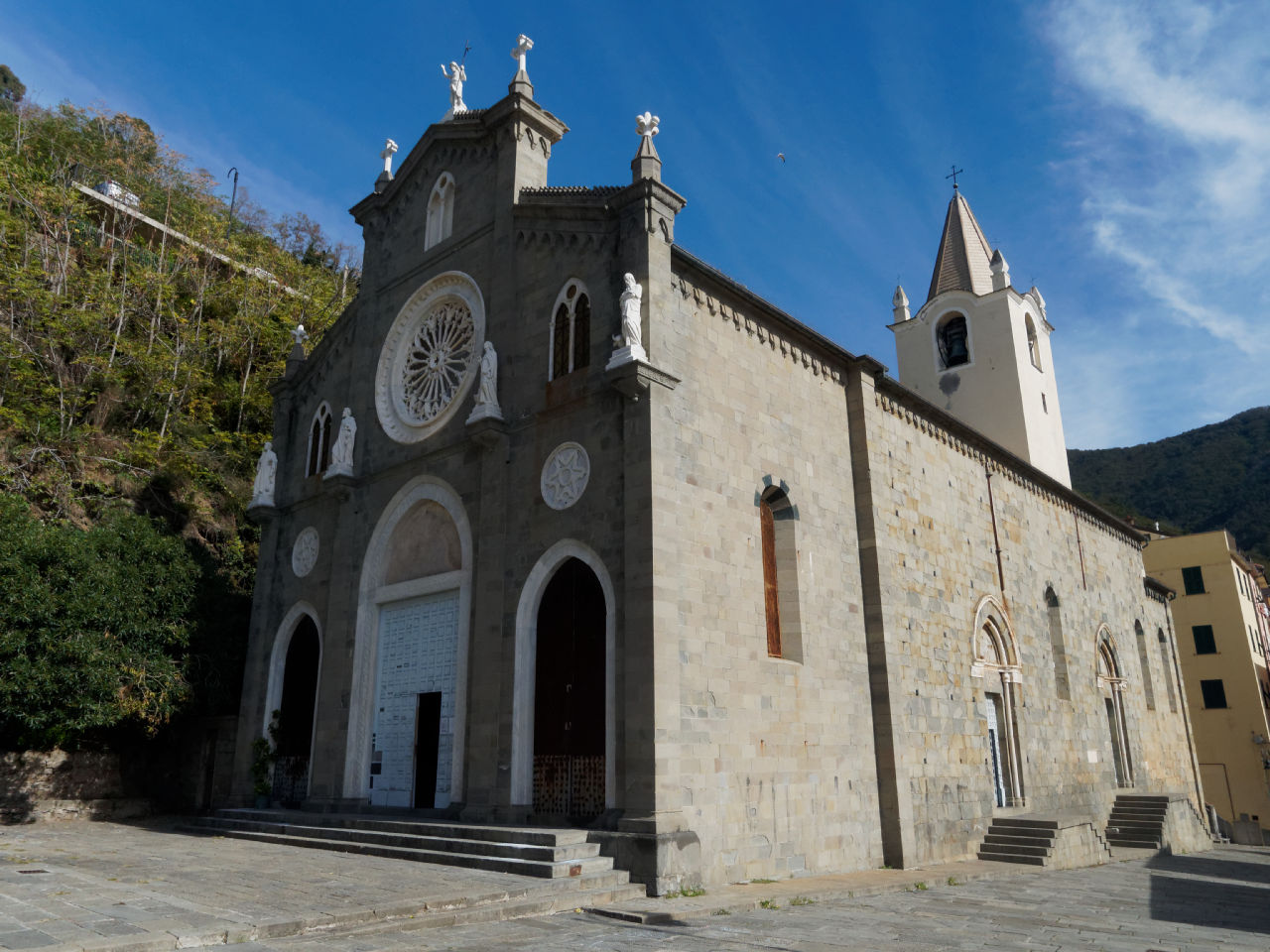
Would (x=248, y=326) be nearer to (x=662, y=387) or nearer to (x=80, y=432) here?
(x=80, y=432)

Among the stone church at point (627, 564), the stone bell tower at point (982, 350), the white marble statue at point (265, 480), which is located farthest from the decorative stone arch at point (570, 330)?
the stone bell tower at point (982, 350)

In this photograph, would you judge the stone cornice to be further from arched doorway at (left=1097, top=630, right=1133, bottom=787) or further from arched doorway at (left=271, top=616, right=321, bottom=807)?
arched doorway at (left=271, top=616, right=321, bottom=807)

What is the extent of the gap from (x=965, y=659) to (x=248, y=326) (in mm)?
24997

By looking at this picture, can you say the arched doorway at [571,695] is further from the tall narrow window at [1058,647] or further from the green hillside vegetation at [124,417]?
the tall narrow window at [1058,647]

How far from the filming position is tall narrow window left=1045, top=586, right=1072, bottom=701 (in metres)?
24.1

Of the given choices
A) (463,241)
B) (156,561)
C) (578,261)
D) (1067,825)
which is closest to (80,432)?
(156,561)

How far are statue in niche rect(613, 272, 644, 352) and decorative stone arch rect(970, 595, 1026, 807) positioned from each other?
11617 millimetres

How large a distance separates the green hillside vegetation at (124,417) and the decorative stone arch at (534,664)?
9710 mm

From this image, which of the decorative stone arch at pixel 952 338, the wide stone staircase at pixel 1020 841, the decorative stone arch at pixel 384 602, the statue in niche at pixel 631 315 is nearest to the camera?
the statue in niche at pixel 631 315

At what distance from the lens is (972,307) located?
29.8 m

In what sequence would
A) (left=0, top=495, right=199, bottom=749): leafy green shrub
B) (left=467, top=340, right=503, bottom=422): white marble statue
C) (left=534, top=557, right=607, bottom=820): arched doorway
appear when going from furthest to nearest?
(left=0, top=495, right=199, bottom=749): leafy green shrub, (left=467, top=340, right=503, bottom=422): white marble statue, (left=534, top=557, right=607, bottom=820): arched doorway

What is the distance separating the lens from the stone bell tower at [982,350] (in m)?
28.6

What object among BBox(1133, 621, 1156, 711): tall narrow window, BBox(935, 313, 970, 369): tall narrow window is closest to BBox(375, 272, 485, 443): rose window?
BBox(935, 313, 970, 369): tall narrow window

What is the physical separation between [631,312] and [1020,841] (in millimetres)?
13338
